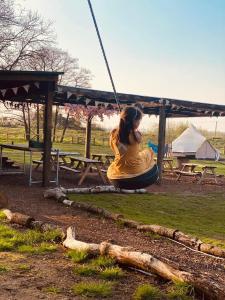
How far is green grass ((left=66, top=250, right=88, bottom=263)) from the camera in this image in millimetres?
5223

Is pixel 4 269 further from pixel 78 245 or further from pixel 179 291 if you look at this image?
pixel 179 291

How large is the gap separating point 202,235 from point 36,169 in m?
10.3

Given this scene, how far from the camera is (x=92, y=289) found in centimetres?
425

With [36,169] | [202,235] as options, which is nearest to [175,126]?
[36,169]

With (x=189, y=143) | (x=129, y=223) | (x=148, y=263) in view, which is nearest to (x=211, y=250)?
(x=148, y=263)

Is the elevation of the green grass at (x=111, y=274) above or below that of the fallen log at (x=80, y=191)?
above

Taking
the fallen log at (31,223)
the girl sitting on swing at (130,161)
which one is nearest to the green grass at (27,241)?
the fallen log at (31,223)

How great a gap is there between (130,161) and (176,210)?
517 cm

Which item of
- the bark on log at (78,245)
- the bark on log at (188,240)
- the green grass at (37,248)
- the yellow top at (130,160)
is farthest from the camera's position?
the bark on log at (188,240)

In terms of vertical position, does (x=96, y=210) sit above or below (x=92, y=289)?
below

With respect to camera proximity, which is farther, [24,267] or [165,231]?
[165,231]

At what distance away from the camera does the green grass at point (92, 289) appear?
417 cm

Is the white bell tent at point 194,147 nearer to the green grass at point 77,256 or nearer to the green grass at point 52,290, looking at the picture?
the green grass at point 77,256

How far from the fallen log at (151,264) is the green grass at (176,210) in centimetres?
223
